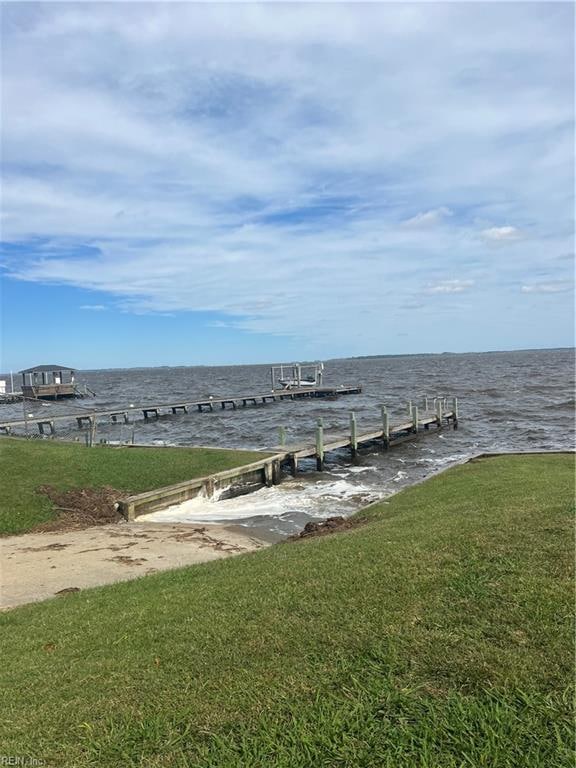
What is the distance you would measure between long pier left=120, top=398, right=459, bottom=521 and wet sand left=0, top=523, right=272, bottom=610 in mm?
1285

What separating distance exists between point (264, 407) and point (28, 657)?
1924 inches

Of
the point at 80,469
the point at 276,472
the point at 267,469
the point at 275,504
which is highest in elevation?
the point at 80,469

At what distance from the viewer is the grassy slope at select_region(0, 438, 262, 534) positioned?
46.0ft

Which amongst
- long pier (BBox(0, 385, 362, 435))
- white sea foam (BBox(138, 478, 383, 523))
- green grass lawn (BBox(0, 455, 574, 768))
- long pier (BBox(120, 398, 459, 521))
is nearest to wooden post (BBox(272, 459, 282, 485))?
long pier (BBox(120, 398, 459, 521))

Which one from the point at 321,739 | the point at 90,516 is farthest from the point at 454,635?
the point at 90,516

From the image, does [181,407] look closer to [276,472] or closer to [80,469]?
[276,472]

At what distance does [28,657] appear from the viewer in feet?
17.8

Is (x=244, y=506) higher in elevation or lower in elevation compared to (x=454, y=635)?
lower

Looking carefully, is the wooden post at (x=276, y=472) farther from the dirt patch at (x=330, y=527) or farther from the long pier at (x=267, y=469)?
the dirt patch at (x=330, y=527)

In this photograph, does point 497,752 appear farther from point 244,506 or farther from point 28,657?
point 244,506

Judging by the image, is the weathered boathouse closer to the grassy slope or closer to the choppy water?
the choppy water

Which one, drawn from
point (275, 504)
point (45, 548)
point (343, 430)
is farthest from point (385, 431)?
point (45, 548)

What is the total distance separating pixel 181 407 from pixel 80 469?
36.9m

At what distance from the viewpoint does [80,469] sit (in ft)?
55.5
